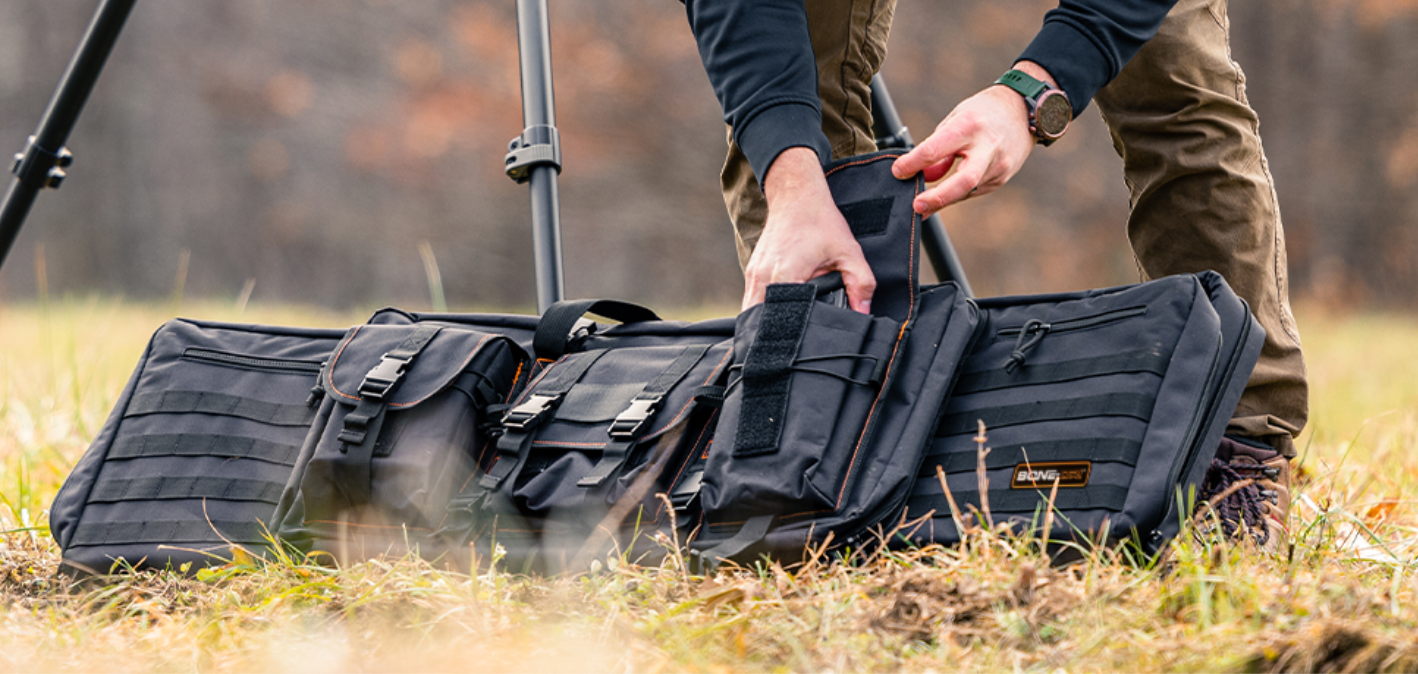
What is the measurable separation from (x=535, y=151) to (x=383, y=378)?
17.1 inches

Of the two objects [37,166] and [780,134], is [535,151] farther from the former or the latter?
[37,166]

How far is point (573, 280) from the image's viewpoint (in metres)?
Result: 8.37

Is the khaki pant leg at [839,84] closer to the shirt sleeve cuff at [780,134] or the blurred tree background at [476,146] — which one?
the shirt sleeve cuff at [780,134]

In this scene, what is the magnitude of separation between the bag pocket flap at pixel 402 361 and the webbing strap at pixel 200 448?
0.40 ft

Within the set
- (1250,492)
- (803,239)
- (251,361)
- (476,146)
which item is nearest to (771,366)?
(803,239)

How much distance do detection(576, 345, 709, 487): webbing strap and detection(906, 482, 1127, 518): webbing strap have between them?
301 millimetres

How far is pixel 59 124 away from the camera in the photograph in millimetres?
1666

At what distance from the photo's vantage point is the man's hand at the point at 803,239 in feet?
3.58

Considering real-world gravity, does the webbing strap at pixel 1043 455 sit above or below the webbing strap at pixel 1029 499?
above

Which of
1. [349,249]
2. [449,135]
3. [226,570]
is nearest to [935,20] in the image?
[449,135]

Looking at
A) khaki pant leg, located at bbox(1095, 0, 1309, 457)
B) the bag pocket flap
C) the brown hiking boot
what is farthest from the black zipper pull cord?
the bag pocket flap

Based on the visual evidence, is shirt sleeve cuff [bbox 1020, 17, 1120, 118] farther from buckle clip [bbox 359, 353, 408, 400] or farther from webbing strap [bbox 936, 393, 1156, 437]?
buckle clip [bbox 359, 353, 408, 400]

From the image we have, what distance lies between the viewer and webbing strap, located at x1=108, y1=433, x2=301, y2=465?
1270mm

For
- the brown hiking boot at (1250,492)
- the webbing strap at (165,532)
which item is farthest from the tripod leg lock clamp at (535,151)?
the brown hiking boot at (1250,492)
